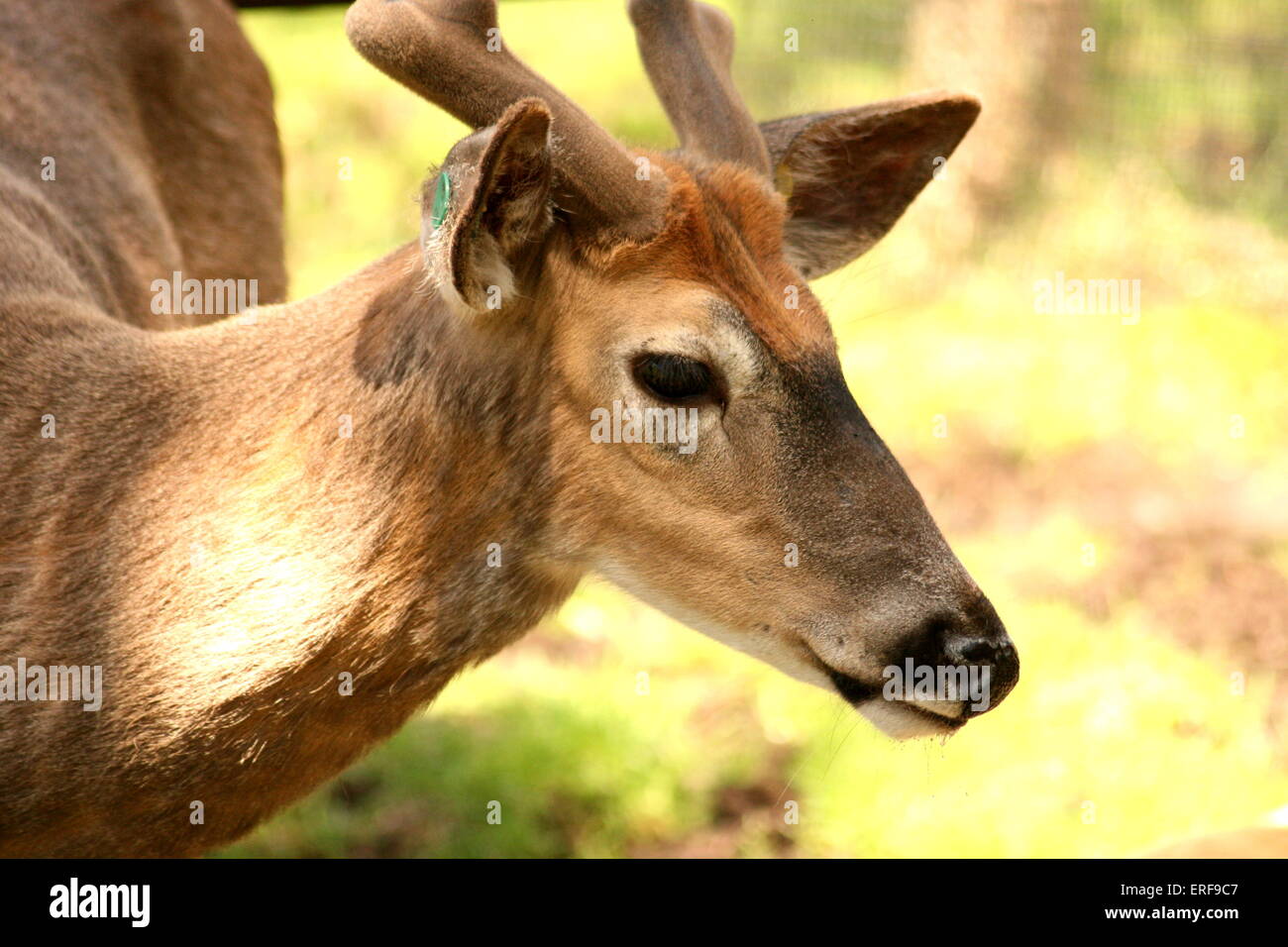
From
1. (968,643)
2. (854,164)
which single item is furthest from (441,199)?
(854,164)

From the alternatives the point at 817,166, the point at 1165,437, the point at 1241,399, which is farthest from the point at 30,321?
the point at 1241,399

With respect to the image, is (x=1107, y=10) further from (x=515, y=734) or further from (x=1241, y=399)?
(x=515, y=734)

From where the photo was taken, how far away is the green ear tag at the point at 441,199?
3.24 meters

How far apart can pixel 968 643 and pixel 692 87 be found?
63.8 inches

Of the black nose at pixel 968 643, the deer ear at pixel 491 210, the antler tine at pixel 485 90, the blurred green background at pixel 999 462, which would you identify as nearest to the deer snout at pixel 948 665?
the black nose at pixel 968 643

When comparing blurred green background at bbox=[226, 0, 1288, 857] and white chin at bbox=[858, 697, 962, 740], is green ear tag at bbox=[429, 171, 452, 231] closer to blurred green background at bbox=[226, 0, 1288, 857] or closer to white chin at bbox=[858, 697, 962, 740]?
blurred green background at bbox=[226, 0, 1288, 857]

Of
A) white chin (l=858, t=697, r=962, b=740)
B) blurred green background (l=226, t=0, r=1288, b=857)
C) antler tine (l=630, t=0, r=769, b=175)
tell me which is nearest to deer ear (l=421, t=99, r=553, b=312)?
blurred green background (l=226, t=0, r=1288, b=857)

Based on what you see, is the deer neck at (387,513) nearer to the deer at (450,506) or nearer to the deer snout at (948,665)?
the deer at (450,506)

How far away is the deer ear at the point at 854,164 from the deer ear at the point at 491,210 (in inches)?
43.7

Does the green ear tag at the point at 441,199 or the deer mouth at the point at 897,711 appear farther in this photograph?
the deer mouth at the point at 897,711

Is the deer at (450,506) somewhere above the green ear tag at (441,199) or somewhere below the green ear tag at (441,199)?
below

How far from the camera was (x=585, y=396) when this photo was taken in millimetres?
3488

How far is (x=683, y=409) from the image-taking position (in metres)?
3.44

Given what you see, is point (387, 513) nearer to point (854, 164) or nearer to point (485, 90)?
point (485, 90)
